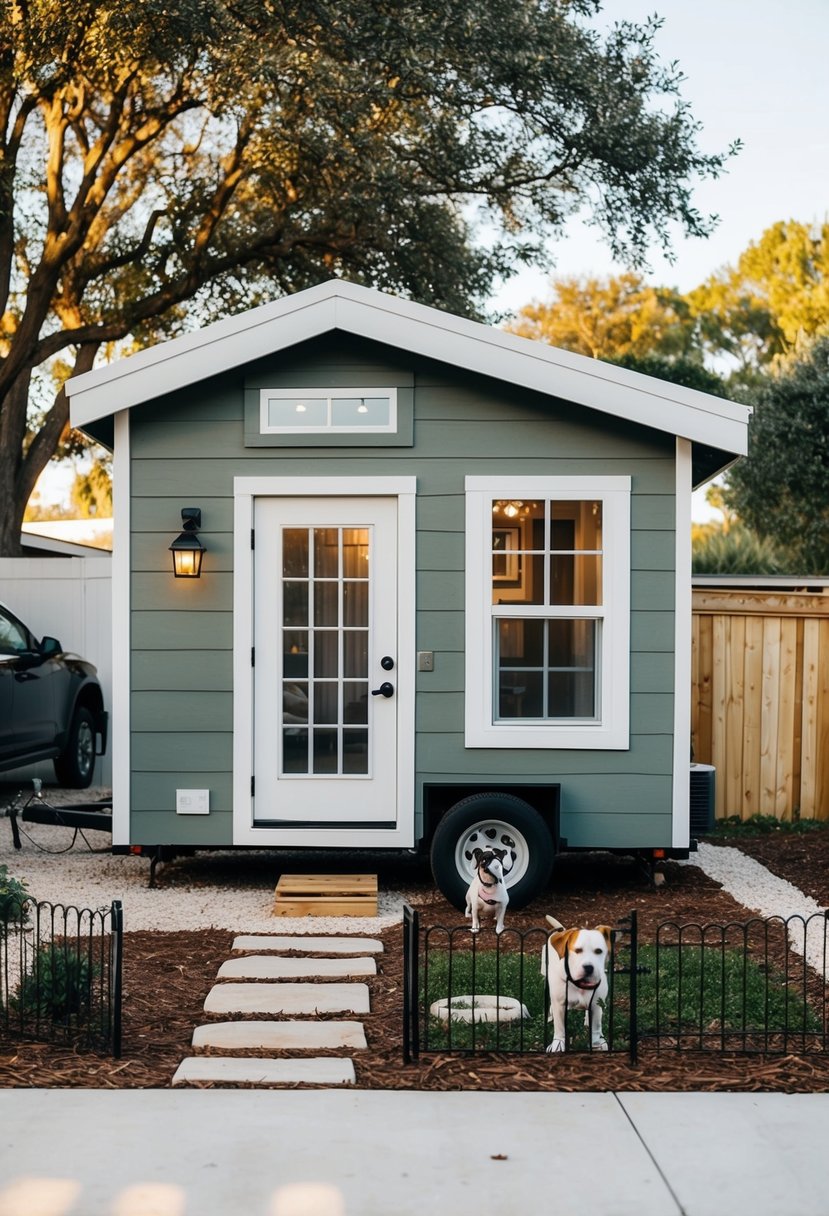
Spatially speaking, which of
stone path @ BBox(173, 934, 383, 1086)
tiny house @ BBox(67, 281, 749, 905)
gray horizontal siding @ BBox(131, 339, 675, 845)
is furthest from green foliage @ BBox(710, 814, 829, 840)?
stone path @ BBox(173, 934, 383, 1086)

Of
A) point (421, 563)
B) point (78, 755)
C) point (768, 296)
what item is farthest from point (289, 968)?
point (768, 296)

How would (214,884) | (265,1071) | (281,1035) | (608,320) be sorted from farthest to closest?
1. (608,320)
2. (214,884)
3. (281,1035)
4. (265,1071)

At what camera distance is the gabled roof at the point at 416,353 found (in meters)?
7.55

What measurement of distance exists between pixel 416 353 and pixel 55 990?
414cm

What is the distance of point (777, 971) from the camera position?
6121mm

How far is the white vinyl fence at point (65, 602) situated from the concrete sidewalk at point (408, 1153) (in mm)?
8077

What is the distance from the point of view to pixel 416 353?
7676 mm

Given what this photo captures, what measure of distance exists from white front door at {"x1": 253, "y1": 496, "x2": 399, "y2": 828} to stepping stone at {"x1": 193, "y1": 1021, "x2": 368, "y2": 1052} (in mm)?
2705

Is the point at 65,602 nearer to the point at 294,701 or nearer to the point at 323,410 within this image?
the point at 294,701

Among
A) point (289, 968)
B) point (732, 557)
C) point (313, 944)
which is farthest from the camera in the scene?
point (732, 557)

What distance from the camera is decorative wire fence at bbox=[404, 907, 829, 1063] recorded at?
4.84 metres

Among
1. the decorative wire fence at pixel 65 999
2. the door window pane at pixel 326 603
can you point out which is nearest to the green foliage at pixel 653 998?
the decorative wire fence at pixel 65 999

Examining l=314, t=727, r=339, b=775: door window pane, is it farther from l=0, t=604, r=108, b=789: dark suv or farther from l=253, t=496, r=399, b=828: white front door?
l=0, t=604, r=108, b=789: dark suv

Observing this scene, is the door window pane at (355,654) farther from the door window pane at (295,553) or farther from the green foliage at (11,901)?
the green foliage at (11,901)
